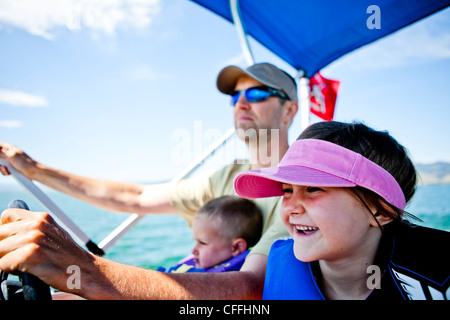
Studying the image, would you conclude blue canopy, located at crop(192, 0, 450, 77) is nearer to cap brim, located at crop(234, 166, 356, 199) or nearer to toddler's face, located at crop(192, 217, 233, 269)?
cap brim, located at crop(234, 166, 356, 199)

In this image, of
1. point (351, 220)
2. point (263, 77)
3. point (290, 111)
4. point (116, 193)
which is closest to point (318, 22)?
point (263, 77)

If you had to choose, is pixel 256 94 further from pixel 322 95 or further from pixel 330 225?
pixel 330 225

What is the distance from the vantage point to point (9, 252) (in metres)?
0.79

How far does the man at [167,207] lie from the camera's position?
32.6 inches

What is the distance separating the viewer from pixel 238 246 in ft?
6.57

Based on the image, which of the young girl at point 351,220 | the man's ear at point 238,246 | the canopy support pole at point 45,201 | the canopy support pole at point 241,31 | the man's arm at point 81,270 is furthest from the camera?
the canopy support pole at point 241,31

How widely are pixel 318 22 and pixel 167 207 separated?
1.78m

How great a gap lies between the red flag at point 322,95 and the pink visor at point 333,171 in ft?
6.23

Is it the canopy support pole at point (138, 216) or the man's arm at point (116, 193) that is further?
the man's arm at point (116, 193)

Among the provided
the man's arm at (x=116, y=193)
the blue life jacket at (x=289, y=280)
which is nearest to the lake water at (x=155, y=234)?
the man's arm at (x=116, y=193)

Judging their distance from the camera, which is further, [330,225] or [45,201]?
[45,201]

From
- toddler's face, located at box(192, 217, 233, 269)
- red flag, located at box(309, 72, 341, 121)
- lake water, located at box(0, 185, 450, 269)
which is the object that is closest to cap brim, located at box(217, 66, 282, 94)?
red flag, located at box(309, 72, 341, 121)

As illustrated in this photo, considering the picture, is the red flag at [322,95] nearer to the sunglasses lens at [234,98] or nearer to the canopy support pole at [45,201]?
the sunglasses lens at [234,98]
